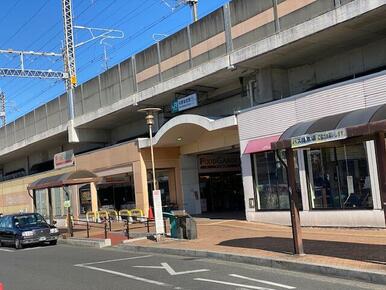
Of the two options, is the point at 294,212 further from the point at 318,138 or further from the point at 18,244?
the point at 18,244

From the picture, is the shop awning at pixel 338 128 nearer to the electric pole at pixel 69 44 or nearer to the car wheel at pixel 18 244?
Answer: the car wheel at pixel 18 244

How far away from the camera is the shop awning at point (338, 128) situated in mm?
9961

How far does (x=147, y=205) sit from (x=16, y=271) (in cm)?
1674

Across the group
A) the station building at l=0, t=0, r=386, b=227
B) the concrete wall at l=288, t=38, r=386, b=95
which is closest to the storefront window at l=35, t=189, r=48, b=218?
the station building at l=0, t=0, r=386, b=227

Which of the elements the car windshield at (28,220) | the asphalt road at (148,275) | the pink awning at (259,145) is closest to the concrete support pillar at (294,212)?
the asphalt road at (148,275)

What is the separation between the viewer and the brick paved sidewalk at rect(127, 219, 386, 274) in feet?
36.0

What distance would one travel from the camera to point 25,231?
2244 cm

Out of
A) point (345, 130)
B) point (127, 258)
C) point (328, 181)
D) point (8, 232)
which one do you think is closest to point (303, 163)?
point (328, 181)

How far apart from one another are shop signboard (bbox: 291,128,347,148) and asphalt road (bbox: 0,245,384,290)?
8.96 feet

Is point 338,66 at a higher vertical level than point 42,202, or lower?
higher

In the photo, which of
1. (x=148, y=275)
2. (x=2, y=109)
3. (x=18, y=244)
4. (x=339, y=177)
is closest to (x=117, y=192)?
(x=18, y=244)

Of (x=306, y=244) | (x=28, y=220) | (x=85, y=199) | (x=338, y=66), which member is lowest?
(x=306, y=244)

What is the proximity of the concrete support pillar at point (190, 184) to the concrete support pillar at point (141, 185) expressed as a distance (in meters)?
2.30

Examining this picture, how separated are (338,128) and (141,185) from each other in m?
20.9
